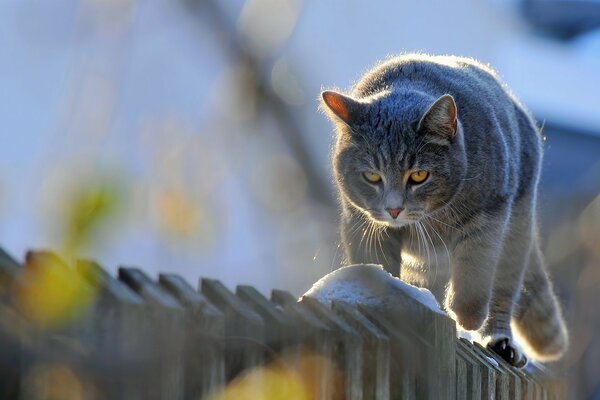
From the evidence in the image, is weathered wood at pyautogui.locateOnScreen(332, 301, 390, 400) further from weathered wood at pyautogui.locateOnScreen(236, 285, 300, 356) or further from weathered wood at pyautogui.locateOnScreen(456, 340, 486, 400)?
weathered wood at pyautogui.locateOnScreen(456, 340, 486, 400)

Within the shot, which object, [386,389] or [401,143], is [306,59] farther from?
[386,389]

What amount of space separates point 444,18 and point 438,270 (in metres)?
6.00

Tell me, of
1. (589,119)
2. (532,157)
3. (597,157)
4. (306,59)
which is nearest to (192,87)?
(306,59)

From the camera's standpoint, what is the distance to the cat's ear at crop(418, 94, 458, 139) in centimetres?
367

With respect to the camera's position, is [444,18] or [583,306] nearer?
[583,306]

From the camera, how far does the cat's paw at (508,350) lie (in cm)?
376

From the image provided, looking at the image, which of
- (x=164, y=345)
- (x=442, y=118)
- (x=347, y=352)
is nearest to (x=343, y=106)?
(x=442, y=118)

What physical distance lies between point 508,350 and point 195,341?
2535 millimetres

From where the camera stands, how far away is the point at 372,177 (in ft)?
13.0

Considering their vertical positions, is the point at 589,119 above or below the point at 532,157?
above

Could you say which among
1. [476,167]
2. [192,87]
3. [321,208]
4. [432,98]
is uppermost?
[192,87]

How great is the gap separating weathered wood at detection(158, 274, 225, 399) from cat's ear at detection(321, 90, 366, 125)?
7.74 ft

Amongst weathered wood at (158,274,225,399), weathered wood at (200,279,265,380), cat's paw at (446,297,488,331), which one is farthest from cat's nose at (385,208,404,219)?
weathered wood at (158,274,225,399)

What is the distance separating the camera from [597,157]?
10.1m
